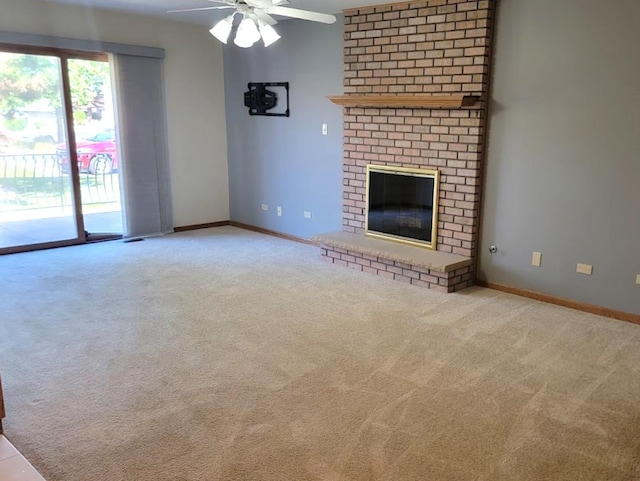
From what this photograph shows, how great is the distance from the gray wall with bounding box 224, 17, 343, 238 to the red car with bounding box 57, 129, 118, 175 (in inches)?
59.0

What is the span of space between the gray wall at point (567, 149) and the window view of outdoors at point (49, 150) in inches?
167

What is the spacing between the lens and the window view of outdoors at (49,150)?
17.8ft

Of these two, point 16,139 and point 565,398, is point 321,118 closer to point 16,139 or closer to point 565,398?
point 16,139

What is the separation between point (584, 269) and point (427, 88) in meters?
1.98

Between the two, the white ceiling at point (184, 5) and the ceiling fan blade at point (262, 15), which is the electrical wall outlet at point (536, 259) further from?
the ceiling fan blade at point (262, 15)

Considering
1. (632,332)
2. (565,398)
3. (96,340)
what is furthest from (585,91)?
(96,340)

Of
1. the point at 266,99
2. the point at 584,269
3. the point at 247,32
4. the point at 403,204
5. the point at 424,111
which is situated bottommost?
the point at 584,269

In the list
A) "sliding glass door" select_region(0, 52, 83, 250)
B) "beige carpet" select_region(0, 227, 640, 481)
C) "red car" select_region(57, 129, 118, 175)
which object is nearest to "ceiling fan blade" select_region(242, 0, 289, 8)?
"beige carpet" select_region(0, 227, 640, 481)

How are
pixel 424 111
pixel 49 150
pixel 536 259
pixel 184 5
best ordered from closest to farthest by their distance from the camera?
1. pixel 536 259
2. pixel 424 111
3. pixel 184 5
4. pixel 49 150

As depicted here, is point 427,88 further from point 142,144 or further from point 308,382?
point 142,144


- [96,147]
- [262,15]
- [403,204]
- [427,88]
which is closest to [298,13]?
[262,15]

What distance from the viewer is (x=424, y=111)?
471 cm

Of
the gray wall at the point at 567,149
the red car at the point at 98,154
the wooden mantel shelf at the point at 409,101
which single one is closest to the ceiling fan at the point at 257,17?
the wooden mantel shelf at the point at 409,101

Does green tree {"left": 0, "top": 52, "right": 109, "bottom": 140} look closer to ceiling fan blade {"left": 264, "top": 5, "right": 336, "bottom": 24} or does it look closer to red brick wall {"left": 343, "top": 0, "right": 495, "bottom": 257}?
red brick wall {"left": 343, "top": 0, "right": 495, "bottom": 257}
